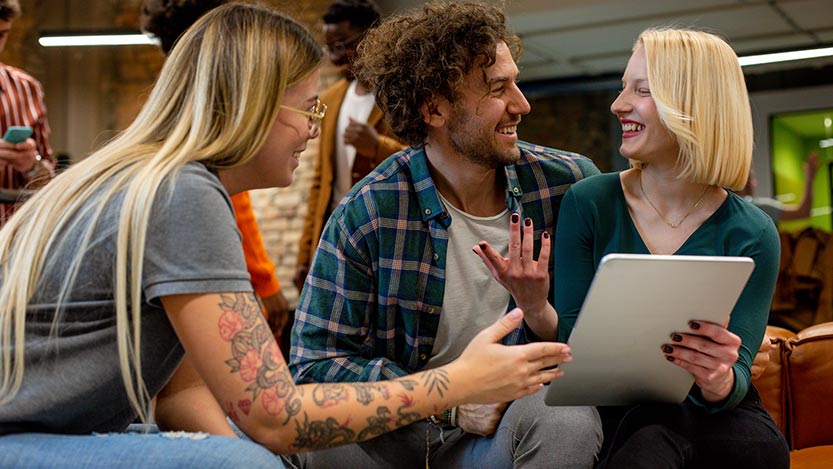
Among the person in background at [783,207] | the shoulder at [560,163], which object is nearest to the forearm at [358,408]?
the shoulder at [560,163]

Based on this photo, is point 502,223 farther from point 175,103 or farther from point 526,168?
point 175,103

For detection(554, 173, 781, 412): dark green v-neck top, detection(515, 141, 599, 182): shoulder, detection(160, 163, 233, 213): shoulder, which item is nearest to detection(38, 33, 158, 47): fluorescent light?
detection(515, 141, 599, 182): shoulder

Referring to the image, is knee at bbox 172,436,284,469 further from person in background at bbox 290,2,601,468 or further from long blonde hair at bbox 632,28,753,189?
A: long blonde hair at bbox 632,28,753,189

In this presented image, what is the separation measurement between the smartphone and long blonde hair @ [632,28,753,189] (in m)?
2.17

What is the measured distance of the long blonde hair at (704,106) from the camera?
6.71ft

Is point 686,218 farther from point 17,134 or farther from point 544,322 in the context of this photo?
point 17,134

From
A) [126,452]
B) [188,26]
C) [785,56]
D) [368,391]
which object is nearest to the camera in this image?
[126,452]

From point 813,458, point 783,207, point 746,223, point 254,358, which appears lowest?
point 783,207

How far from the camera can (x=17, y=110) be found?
355 centimetres

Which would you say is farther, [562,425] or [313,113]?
[562,425]

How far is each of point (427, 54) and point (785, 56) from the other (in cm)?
721

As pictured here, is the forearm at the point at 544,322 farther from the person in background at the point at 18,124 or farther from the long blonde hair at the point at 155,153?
the person in background at the point at 18,124

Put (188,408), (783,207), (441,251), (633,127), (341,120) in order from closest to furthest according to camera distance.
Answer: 1. (188,408)
2. (633,127)
3. (441,251)
4. (341,120)
5. (783,207)

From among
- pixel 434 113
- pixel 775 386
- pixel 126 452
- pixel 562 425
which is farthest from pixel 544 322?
pixel 126 452
